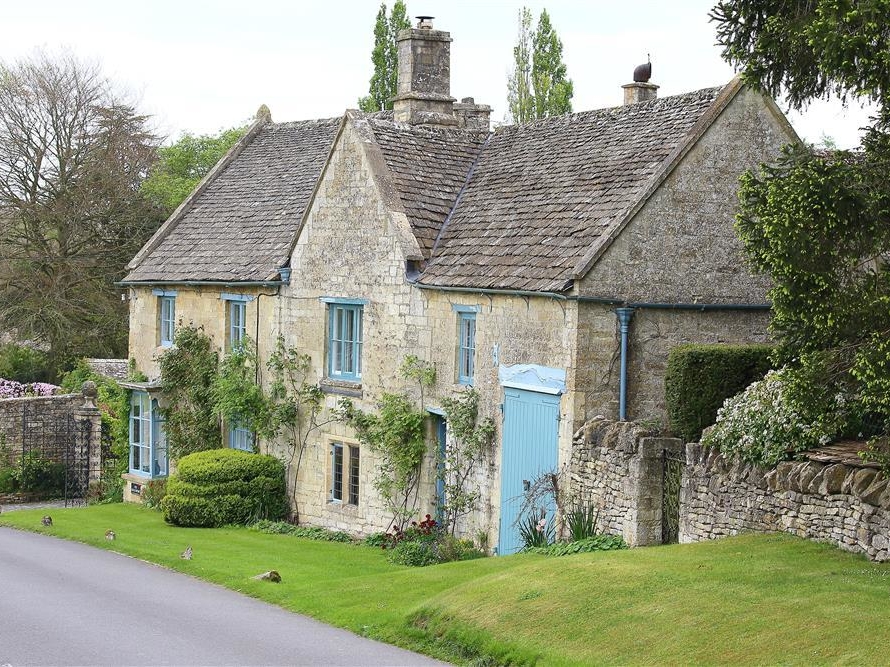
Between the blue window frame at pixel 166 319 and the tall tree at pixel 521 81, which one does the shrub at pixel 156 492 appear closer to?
the blue window frame at pixel 166 319

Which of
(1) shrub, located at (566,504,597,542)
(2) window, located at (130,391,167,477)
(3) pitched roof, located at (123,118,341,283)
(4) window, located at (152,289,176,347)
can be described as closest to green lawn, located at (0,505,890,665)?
(1) shrub, located at (566,504,597,542)

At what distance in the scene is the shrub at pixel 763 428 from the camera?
1595 centimetres

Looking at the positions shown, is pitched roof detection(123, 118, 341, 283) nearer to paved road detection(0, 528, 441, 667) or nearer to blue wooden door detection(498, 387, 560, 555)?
blue wooden door detection(498, 387, 560, 555)

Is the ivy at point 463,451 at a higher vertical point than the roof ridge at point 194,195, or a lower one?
lower

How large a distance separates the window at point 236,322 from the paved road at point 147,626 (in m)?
8.33

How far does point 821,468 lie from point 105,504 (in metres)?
21.4

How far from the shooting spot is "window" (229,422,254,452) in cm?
2808

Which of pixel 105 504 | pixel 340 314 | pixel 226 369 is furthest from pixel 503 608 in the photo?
pixel 105 504

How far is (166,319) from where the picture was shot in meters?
31.5

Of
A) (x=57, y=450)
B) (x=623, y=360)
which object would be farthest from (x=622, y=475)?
(x=57, y=450)

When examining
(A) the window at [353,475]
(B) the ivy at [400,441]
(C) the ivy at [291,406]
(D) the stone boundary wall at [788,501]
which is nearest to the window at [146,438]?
(C) the ivy at [291,406]

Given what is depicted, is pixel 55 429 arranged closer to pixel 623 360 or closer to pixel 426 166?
pixel 426 166

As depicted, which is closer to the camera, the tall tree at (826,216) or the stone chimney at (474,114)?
the tall tree at (826,216)

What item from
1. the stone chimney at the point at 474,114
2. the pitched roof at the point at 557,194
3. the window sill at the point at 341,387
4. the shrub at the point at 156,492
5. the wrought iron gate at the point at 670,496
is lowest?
the shrub at the point at 156,492
